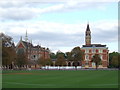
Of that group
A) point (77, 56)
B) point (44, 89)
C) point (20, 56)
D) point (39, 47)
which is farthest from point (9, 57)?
point (39, 47)

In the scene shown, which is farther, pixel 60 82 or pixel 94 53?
pixel 94 53

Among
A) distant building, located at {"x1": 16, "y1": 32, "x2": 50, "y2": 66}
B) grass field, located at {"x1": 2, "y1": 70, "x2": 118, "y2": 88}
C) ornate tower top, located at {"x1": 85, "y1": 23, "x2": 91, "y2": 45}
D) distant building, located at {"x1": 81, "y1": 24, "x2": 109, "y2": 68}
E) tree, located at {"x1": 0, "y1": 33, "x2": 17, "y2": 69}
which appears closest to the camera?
grass field, located at {"x1": 2, "y1": 70, "x2": 118, "y2": 88}

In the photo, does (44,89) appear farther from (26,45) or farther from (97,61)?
(26,45)

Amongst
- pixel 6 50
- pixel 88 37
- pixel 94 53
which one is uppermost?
pixel 88 37

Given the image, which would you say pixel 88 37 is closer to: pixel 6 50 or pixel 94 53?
pixel 94 53

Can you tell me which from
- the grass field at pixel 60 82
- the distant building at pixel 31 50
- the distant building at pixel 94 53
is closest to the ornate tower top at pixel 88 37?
the distant building at pixel 94 53

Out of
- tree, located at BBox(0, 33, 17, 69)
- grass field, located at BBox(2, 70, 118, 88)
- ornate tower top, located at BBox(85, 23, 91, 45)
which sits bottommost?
grass field, located at BBox(2, 70, 118, 88)

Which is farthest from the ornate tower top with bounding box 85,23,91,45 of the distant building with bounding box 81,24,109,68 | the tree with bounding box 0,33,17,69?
the tree with bounding box 0,33,17,69

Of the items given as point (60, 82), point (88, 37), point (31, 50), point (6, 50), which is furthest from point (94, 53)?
point (60, 82)

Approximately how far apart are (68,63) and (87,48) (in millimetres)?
12826

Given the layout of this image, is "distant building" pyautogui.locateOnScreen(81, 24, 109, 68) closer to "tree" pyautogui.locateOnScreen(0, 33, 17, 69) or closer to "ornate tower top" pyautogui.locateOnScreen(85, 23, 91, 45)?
"ornate tower top" pyautogui.locateOnScreen(85, 23, 91, 45)

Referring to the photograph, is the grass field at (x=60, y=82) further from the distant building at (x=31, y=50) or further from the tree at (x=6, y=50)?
the distant building at (x=31, y=50)

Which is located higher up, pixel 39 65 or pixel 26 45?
pixel 26 45

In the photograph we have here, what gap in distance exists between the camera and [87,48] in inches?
6122
